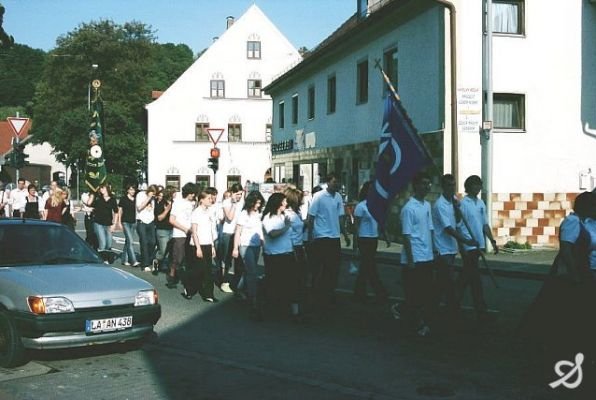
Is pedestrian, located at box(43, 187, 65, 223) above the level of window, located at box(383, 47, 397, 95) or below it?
below

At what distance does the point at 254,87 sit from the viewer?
166ft

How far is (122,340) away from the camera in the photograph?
7297 mm

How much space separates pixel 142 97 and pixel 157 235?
154 feet

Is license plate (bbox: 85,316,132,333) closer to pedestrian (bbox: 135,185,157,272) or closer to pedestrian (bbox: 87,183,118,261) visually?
pedestrian (bbox: 135,185,157,272)

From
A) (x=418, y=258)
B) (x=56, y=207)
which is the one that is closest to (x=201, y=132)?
(x=56, y=207)

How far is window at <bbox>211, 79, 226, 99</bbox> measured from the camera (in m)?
49.9

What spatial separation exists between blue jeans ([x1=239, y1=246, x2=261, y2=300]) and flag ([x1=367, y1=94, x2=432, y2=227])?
1663 millimetres

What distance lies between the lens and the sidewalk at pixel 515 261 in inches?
566

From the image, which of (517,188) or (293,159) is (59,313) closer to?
(517,188)

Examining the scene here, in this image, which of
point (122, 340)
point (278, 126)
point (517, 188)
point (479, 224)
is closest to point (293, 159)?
point (278, 126)

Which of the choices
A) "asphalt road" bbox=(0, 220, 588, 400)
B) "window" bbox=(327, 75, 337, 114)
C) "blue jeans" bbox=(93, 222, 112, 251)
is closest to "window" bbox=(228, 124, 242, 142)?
"window" bbox=(327, 75, 337, 114)

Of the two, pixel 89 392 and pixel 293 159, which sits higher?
pixel 293 159

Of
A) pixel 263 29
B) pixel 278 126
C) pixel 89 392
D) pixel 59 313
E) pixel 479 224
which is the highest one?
pixel 263 29

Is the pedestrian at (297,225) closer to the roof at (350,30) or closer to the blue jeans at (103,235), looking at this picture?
the blue jeans at (103,235)
